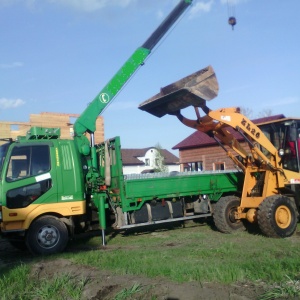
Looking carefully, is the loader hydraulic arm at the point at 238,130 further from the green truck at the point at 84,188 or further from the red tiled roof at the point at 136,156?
the red tiled roof at the point at 136,156

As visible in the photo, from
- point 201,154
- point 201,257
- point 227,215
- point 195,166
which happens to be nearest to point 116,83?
point 227,215

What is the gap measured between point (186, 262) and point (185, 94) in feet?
14.5

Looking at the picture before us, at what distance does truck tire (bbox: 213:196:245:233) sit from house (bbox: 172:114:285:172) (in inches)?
703

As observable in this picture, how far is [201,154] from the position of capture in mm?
32312

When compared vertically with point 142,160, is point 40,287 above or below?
below

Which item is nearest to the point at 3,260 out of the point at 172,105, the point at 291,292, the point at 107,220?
the point at 107,220

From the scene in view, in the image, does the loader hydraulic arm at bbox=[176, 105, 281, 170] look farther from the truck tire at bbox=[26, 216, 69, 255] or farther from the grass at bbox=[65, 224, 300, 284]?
the truck tire at bbox=[26, 216, 69, 255]

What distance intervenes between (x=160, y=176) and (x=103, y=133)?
442 cm

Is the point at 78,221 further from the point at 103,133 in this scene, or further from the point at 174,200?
the point at 103,133

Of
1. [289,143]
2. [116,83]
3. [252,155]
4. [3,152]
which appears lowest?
[252,155]

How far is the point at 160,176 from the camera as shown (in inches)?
462

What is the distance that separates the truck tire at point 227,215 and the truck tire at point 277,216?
1.15m

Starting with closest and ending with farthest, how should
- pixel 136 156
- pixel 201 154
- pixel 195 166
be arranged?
pixel 201 154 → pixel 195 166 → pixel 136 156

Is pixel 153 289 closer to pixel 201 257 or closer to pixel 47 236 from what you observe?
pixel 201 257
